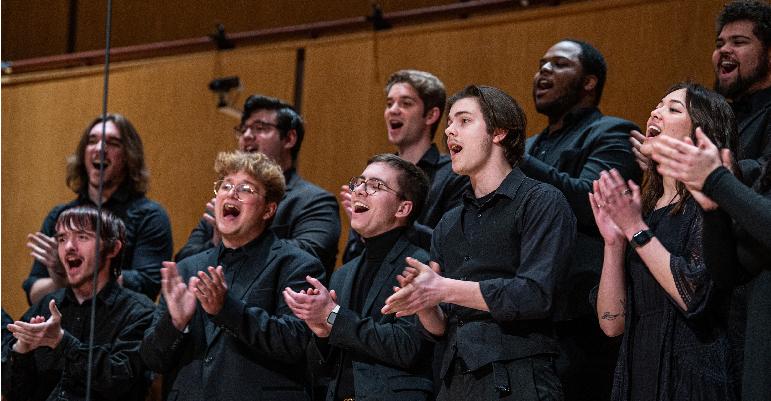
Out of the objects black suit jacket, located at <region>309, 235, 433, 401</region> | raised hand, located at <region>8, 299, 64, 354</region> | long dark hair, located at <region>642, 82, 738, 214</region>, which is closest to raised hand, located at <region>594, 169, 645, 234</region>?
long dark hair, located at <region>642, 82, 738, 214</region>

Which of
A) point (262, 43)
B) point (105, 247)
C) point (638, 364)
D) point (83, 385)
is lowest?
point (83, 385)

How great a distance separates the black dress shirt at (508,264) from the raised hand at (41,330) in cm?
141

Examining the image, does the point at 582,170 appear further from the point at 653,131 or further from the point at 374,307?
the point at 374,307

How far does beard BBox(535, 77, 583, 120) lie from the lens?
3.51 metres

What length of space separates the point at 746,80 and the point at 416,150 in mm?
1216

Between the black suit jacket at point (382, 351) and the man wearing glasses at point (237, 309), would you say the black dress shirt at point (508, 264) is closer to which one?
the black suit jacket at point (382, 351)

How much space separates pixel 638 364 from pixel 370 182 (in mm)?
1094

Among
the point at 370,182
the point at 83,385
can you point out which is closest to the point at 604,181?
the point at 370,182

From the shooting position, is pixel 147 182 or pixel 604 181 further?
pixel 147 182

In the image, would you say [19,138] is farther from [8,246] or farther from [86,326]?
[86,326]

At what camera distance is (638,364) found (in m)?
2.45

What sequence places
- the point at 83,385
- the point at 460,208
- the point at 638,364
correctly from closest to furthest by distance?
the point at 638,364 → the point at 460,208 → the point at 83,385

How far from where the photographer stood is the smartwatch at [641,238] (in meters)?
2.42

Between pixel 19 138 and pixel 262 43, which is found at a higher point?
pixel 262 43
